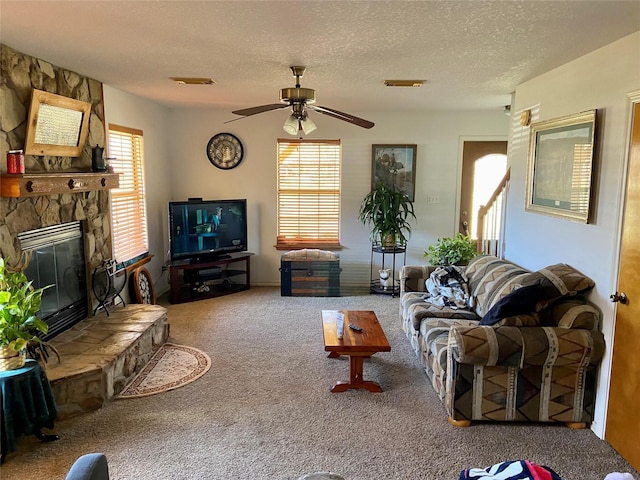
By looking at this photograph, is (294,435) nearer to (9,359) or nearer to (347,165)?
(9,359)

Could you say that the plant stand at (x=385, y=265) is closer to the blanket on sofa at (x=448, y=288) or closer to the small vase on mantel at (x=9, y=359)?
the blanket on sofa at (x=448, y=288)

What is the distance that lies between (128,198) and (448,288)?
11.1 feet

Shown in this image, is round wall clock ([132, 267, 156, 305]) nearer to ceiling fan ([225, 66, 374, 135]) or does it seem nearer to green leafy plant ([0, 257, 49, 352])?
green leafy plant ([0, 257, 49, 352])

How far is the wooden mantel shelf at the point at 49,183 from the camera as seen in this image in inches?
114

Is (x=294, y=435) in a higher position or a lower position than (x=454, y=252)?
lower

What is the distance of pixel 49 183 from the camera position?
3.20 meters

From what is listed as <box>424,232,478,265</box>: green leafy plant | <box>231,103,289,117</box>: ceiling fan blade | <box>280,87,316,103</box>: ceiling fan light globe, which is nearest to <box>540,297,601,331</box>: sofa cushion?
<box>424,232,478,265</box>: green leafy plant

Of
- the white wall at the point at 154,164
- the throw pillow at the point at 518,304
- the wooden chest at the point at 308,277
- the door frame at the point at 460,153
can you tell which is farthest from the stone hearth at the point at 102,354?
the door frame at the point at 460,153

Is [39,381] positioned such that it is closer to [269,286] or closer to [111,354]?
[111,354]

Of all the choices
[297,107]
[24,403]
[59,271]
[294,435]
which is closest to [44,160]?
[59,271]

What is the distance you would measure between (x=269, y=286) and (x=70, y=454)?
3851 mm

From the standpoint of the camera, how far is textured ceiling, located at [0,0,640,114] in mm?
2189

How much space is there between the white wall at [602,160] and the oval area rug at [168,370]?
9.03ft

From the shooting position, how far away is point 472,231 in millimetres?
6250
